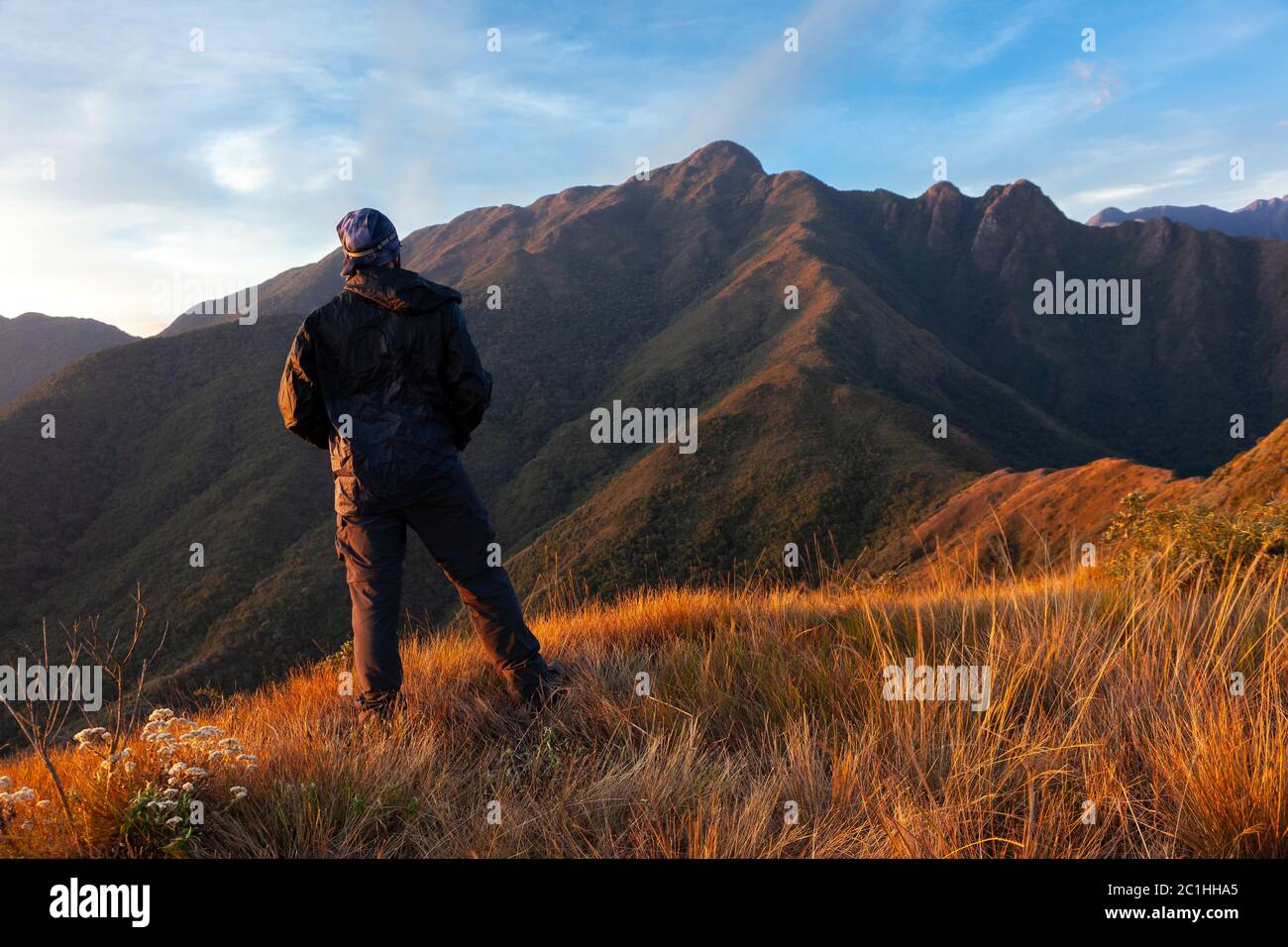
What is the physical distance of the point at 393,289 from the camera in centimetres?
331

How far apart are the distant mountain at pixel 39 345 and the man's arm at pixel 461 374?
129m

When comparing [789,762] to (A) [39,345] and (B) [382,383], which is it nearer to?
(B) [382,383]

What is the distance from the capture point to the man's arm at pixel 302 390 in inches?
133

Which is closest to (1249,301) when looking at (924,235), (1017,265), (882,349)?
(1017,265)

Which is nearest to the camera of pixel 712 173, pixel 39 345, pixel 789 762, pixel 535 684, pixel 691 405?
pixel 789 762

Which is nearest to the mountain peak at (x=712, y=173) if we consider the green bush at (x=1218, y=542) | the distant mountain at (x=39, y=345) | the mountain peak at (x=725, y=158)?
the mountain peak at (x=725, y=158)

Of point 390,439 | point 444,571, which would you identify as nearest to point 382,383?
point 390,439

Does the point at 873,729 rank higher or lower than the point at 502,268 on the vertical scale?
lower

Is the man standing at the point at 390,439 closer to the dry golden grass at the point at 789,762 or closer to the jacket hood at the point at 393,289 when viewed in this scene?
the jacket hood at the point at 393,289

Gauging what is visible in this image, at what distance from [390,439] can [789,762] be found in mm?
2181

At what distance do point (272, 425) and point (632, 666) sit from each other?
201ft

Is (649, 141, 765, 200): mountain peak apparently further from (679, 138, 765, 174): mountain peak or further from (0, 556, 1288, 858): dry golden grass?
(0, 556, 1288, 858): dry golden grass
